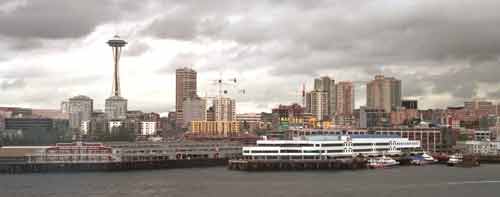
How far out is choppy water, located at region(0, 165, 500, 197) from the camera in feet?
220

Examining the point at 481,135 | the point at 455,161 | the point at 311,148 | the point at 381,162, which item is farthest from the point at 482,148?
the point at 311,148

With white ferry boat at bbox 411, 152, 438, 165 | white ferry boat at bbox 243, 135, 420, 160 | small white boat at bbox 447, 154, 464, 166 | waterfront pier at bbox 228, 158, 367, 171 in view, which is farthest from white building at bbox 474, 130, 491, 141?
waterfront pier at bbox 228, 158, 367, 171

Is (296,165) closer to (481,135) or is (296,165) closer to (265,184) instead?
(265,184)

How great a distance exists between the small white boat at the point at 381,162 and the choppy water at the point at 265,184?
12037mm

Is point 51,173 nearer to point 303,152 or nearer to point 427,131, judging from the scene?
point 303,152

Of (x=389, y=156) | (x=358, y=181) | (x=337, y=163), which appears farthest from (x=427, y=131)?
(x=358, y=181)

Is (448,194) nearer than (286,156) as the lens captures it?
Yes

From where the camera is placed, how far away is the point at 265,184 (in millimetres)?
76688

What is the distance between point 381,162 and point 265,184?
37.5 meters

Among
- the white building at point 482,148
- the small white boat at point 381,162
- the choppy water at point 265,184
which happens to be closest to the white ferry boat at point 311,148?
the small white boat at point 381,162

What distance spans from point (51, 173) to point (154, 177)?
62.2 feet

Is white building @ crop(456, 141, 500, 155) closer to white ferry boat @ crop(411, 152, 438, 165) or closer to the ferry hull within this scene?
white ferry boat @ crop(411, 152, 438, 165)

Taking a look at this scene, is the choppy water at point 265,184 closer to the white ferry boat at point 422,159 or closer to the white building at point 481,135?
the white ferry boat at point 422,159

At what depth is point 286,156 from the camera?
107 metres
